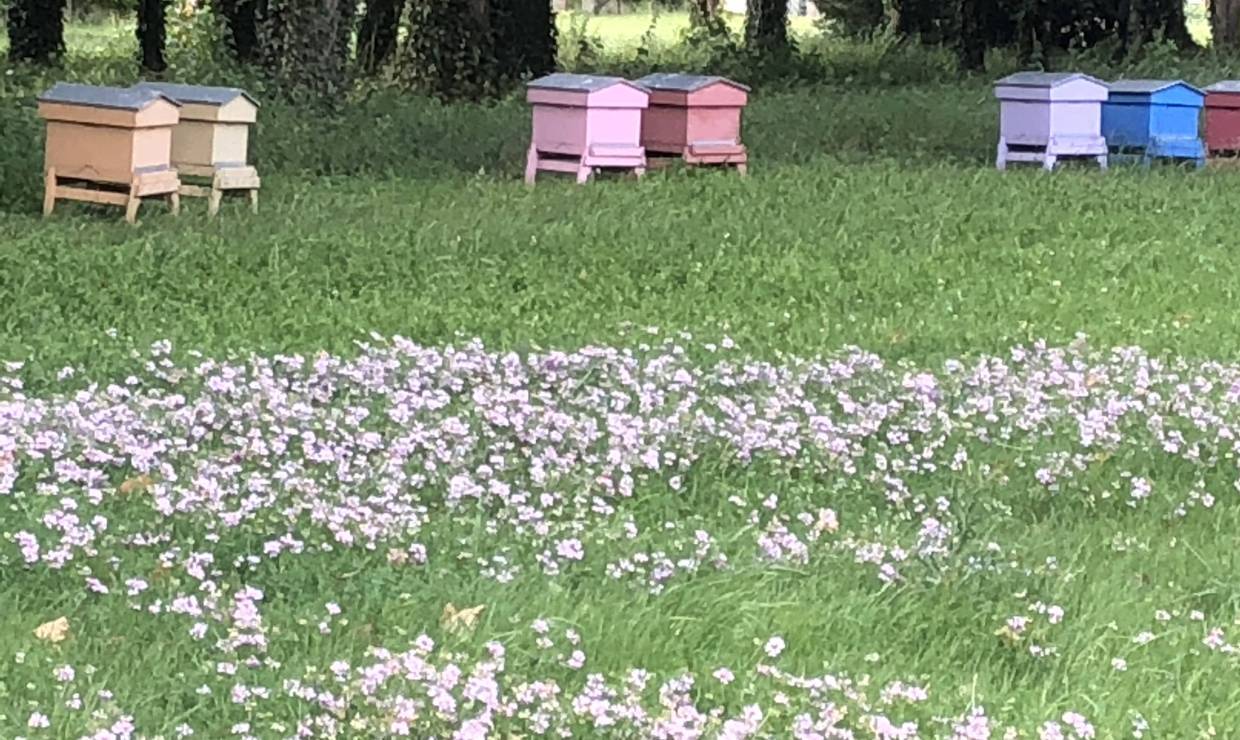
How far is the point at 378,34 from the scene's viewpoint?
20.8 meters

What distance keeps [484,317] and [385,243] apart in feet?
5.14

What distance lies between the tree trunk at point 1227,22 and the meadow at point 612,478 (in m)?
14.5

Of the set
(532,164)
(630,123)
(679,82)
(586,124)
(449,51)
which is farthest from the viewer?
(449,51)

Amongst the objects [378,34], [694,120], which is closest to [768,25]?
[378,34]

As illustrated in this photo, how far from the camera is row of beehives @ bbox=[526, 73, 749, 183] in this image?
11.1 metres

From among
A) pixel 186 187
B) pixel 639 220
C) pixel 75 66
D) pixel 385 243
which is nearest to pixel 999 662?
pixel 385 243

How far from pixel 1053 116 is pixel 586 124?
3.54 metres

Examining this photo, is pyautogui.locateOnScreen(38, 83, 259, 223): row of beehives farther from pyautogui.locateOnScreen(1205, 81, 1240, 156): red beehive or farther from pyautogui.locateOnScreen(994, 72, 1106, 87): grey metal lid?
pyautogui.locateOnScreen(1205, 81, 1240, 156): red beehive

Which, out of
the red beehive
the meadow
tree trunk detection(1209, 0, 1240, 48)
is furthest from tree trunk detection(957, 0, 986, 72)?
the meadow

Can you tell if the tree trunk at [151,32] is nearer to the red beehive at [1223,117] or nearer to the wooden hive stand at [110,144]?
the wooden hive stand at [110,144]

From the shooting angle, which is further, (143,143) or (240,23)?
(240,23)

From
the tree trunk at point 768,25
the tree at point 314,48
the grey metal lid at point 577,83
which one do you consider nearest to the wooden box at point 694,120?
the grey metal lid at point 577,83

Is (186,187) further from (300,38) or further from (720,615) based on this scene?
(720,615)

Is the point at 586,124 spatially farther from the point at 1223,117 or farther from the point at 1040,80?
the point at 1223,117
